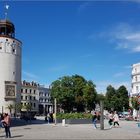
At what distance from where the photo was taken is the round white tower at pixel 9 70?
326 ft

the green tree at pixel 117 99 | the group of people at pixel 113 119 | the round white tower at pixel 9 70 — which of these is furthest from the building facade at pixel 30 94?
the group of people at pixel 113 119

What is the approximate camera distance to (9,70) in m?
99.6

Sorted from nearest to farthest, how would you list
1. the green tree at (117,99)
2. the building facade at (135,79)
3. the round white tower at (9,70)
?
the round white tower at (9,70)
the building facade at (135,79)
the green tree at (117,99)

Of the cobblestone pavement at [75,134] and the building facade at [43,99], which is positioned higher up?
the building facade at [43,99]

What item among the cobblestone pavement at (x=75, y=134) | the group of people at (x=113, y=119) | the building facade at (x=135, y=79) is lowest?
the cobblestone pavement at (x=75, y=134)

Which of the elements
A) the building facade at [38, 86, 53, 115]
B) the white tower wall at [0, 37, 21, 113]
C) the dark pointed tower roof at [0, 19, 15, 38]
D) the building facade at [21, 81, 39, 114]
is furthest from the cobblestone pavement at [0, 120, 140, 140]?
the building facade at [38, 86, 53, 115]

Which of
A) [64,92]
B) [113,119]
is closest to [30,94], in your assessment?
[64,92]

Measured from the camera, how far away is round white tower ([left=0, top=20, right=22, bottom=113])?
326 feet

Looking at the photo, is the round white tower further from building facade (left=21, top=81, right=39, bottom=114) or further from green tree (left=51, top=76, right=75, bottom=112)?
building facade (left=21, top=81, right=39, bottom=114)

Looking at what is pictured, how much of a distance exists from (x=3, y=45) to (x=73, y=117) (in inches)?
2047

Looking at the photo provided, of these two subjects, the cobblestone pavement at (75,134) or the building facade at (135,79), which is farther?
the building facade at (135,79)

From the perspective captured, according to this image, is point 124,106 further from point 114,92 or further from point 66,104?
point 66,104

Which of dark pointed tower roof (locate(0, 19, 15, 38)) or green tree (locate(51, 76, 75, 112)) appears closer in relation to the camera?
green tree (locate(51, 76, 75, 112))

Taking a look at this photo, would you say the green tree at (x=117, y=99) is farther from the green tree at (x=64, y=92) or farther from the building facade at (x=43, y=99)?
the building facade at (x=43, y=99)
